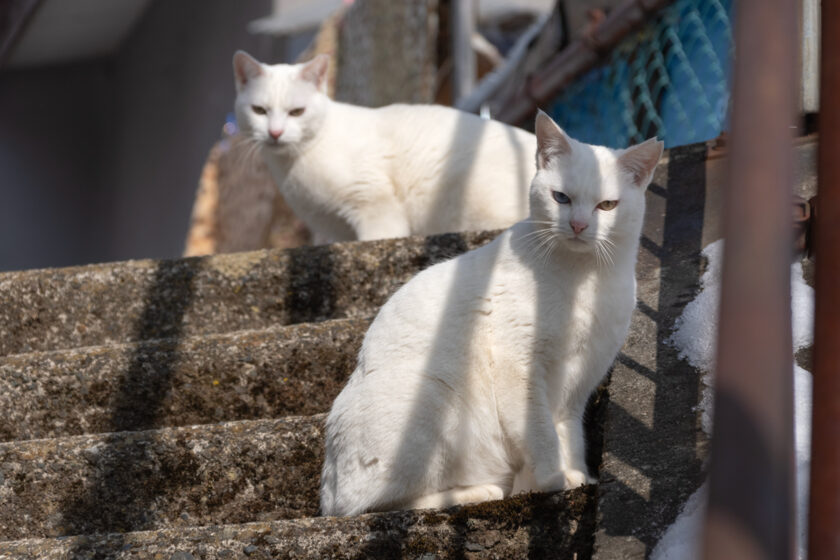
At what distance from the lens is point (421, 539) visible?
1.86 metres

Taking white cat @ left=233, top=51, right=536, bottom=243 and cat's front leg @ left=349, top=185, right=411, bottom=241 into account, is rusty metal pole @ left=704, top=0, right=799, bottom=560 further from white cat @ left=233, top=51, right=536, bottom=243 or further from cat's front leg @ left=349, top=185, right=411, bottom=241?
cat's front leg @ left=349, top=185, right=411, bottom=241

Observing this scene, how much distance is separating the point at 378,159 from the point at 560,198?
4.82ft

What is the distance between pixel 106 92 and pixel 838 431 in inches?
510

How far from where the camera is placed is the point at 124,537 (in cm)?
191

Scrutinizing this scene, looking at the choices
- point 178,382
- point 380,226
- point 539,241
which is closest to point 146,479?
point 178,382

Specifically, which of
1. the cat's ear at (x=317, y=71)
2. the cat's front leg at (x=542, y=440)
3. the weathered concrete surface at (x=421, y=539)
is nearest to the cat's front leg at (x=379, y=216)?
the cat's ear at (x=317, y=71)

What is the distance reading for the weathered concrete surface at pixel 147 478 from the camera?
228 cm

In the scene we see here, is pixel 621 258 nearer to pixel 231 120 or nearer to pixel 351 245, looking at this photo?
pixel 351 245

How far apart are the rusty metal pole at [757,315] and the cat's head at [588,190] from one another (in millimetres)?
1361

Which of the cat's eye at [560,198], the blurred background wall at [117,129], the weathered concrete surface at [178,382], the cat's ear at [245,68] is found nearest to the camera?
the cat's eye at [560,198]

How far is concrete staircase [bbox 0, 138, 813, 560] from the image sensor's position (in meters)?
1.86

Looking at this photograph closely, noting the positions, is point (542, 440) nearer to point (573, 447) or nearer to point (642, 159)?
point (573, 447)

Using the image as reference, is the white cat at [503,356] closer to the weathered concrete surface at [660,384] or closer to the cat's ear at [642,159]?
the cat's ear at [642,159]

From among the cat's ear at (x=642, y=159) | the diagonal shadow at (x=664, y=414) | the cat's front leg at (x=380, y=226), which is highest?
the cat's ear at (x=642, y=159)
